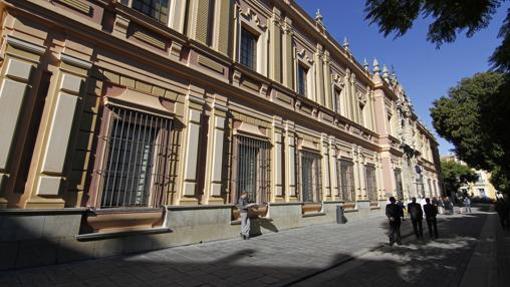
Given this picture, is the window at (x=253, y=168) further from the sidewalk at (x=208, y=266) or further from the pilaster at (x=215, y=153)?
the sidewalk at (x=208, y=266)

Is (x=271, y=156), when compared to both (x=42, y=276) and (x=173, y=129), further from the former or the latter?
(x=42, y=276)

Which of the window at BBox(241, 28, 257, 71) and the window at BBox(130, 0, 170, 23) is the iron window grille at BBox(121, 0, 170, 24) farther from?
the window at BBox(241, 28, 257, 71)

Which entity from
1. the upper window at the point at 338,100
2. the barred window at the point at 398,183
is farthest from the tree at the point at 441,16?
the barred window at the point at 398,183

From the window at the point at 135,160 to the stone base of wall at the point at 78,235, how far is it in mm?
686

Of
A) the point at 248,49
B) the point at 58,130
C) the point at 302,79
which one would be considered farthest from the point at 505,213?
the point at 58,130

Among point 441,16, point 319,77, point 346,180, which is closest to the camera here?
point 441,16

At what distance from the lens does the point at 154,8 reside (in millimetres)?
7707

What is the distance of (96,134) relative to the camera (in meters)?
5.88

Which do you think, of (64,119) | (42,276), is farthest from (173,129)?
(42,276)

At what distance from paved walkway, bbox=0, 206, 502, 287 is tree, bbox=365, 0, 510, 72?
403 centimetres

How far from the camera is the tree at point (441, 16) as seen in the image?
317 centimetres

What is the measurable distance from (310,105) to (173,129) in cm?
754

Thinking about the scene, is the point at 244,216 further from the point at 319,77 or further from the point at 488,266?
the point at 319,77

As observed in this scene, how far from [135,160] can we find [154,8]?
446cm
